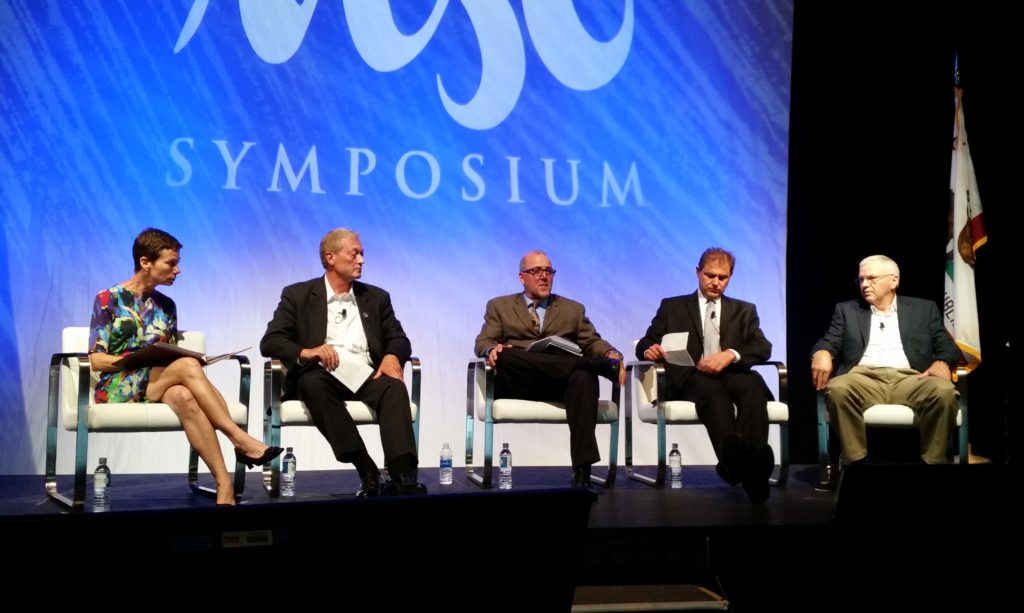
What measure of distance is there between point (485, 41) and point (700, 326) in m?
1.80

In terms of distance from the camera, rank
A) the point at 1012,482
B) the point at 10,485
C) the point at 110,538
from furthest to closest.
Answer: the point at 10,485 → the point at 1012,482 → the point at 110,538

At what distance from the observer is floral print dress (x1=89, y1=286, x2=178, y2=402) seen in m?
3.58

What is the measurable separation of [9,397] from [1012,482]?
4.21 metres

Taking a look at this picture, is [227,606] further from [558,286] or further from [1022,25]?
[1022,25]

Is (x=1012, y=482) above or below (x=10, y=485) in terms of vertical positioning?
above

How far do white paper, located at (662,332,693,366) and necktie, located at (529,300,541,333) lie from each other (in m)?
Answer: 0.60

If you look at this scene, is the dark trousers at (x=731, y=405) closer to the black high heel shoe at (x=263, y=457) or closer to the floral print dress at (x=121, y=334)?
the black high heel shoe at (x=263, y=457)

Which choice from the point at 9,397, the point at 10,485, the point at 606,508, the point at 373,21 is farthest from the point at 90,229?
the point at 606,508

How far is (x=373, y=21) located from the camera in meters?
4.82

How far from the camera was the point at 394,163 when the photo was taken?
483 cm

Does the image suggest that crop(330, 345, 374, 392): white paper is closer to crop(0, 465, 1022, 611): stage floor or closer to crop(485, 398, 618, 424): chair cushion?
crop(485, 398, 618, 424): chair cushion

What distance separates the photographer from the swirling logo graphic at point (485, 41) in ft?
15.4

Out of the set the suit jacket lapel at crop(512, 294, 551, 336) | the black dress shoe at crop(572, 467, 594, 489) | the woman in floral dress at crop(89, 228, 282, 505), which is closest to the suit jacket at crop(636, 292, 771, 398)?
the suit jacket lapel at crop(512, 294, 551, 336)

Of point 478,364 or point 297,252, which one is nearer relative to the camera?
point 478,364
